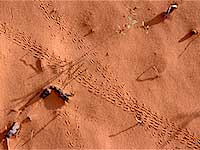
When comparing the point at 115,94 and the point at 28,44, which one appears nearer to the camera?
the point at 115,94

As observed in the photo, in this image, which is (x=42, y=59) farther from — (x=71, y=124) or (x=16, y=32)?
(x=71, y=124)

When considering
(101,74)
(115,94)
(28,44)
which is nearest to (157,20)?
(101,74)

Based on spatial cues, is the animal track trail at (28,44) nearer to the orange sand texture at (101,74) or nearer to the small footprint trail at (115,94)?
the orange sand texture at (101,74)

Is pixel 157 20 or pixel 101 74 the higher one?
pixel 157 20

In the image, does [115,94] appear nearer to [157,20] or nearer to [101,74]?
[101,74]

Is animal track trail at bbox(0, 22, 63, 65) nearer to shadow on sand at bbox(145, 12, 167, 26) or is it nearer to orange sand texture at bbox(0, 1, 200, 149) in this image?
orange sand texture at bbox(0, 1, 200, 149)

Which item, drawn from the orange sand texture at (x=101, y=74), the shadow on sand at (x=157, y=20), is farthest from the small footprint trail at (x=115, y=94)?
the shadow on sand at (x=157, y=20)
